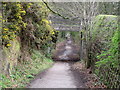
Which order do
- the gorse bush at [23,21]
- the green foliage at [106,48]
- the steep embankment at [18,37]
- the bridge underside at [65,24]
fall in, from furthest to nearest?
the bridge underside at [65,24], the gorse bush at [23,21], the steep embankment at [18,37], the green foliage at [106,48]

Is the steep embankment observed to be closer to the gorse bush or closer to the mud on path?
the gorse bush

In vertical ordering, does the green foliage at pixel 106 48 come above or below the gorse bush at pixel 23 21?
below

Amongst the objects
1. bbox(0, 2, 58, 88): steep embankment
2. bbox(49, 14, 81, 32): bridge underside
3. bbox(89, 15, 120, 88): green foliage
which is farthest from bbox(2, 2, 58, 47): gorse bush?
bbox(49, 14, 81, 32): bridge underside

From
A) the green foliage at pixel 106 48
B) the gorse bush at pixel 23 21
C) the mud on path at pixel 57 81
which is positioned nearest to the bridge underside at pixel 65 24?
the gorse bush at pixel 23 21

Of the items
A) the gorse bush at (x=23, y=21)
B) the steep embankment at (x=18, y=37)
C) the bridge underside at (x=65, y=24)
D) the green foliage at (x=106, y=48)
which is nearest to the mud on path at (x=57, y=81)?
the steep embankment at (x=18, y=37)

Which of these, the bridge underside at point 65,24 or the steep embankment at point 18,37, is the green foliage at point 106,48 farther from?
the bridge underside at point 65,24

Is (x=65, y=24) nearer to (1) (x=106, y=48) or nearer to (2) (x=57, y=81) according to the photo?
(2) (x=57, y=81)

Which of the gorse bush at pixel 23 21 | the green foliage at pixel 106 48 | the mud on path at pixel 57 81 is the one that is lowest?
the mud on path at pixel 57 81

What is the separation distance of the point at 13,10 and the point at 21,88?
4.32 metres

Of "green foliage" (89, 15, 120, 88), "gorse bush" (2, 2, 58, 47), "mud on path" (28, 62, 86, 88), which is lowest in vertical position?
"mud on path" (28, 62, 86, 88)

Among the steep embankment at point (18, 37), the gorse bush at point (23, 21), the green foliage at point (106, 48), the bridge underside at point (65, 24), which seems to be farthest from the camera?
the bridge underside at point (65, 24)

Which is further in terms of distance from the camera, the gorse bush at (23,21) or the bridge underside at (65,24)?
the bridge underside at (65,24)

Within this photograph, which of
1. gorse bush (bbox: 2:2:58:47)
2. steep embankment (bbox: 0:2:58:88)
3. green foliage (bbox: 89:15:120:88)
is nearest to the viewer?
green foliage (bbox: 89:15:120:88)

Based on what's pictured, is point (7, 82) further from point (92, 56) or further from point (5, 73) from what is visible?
point (92, 56)
